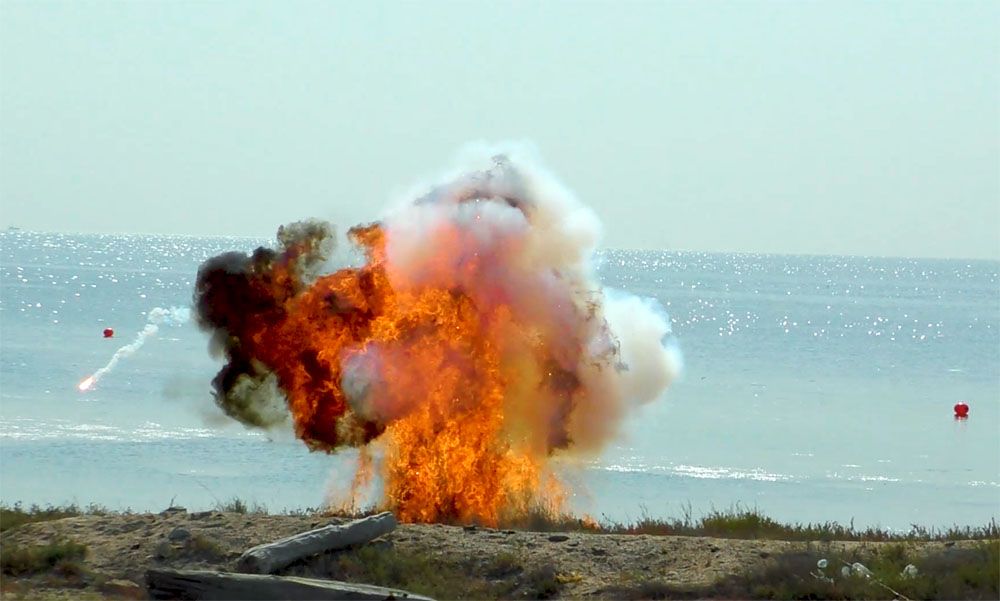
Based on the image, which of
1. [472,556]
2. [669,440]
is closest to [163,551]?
[472,556]

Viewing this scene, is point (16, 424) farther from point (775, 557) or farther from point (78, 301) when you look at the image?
point (78, 301)

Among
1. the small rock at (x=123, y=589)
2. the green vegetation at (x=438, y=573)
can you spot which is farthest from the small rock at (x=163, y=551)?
the green vegetation at (x=438, y=573)

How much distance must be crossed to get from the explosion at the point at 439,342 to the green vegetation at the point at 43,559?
5922 mm

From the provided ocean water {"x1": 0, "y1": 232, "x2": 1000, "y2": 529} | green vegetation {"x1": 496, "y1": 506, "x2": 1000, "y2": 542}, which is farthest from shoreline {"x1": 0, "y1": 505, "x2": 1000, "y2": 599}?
ocean water {"x1": 0, "y1": 232, "x2": 1000, "y2": 529}

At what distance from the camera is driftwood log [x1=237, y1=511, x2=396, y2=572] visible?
17.1m

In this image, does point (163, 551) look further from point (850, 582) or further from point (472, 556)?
point (850, 582)

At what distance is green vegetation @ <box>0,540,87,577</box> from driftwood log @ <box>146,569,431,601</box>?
206cm

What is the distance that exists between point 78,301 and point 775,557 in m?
115

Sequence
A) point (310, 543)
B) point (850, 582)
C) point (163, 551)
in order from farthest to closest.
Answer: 1. point (163, 551)
2. point (310, 543)
3. point (850, 582)

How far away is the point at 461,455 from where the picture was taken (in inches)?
922

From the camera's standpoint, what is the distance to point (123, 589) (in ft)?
55.6

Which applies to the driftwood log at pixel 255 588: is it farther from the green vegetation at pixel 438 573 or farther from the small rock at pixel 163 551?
the small rock at pixel 163 551

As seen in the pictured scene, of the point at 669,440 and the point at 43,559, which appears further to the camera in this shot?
the point at 669,440

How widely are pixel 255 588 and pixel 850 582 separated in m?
6.20
